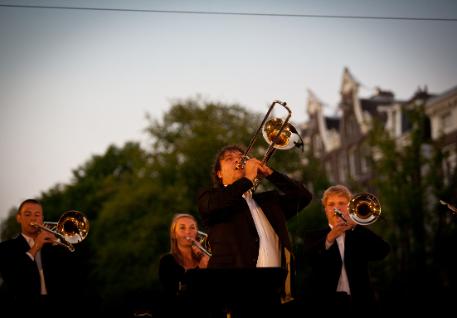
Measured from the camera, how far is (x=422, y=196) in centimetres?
2517

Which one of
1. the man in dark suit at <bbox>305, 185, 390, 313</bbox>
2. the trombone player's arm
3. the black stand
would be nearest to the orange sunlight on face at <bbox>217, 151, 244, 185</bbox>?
the man in dark suit at <bbox>305, 185, 390, 313</bbox>

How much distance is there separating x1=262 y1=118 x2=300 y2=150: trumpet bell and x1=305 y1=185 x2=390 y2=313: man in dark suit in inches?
38.8

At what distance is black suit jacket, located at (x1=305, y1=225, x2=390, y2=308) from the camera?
258 inches

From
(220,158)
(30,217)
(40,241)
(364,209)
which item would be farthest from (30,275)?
(364,209)

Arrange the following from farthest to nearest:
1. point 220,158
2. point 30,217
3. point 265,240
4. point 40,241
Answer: point 30,217
point 40,241
point 220,158
point 265,240

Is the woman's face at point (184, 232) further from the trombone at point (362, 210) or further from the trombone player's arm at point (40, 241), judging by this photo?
the trombone at point (362, 210)

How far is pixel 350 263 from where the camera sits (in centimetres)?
667

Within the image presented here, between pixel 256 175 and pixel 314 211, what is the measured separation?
2609 centimetres

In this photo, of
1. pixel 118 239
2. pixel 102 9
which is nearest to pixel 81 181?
pixel 118 239

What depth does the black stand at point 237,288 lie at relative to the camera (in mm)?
4680

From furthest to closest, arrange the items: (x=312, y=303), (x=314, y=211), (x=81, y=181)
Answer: (x=81, y=181)
(x=314, y=211)
(x=312, y=303)

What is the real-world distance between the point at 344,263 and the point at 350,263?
6cm

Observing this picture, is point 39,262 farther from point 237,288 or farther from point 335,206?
point 237,288

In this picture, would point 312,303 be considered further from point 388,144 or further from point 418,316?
point 388,144
